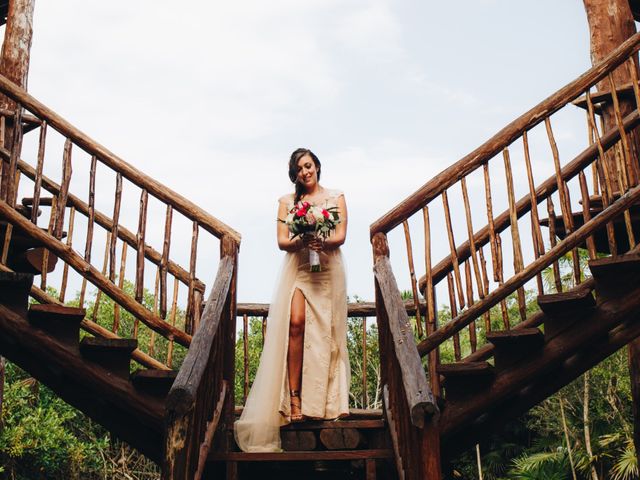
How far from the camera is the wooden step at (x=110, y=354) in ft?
16.2

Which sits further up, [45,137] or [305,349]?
[45,137]

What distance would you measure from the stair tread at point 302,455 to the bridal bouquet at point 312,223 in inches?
54.7

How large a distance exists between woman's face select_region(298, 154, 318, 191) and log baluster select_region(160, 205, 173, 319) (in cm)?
106

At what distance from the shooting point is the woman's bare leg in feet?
18.1

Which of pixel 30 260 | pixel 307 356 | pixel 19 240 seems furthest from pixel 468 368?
pixel 30 260

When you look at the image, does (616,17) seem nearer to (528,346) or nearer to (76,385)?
(528,346)

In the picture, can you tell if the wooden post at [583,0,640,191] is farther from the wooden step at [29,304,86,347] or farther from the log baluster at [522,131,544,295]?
the wooden step at [29,304,86,347]

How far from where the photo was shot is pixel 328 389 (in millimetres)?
5512

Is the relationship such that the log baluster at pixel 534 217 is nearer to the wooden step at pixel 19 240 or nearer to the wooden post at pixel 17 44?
the wooden step at pixel 19 240

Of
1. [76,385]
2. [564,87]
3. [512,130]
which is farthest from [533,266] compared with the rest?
[76,385]

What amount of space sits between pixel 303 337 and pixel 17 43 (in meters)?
5.94

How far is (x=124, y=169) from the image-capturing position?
5.46 meters

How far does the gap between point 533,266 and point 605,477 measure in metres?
13.4

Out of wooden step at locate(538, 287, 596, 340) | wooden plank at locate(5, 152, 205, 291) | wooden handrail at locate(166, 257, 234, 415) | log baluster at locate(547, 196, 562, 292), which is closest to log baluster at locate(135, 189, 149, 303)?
wooden handrail at locate(166, 257, 234, 415)
